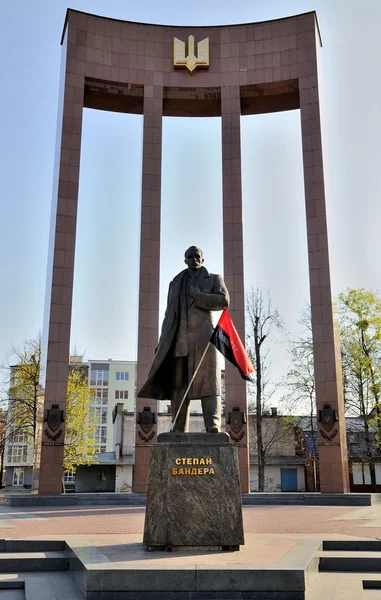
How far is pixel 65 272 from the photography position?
2339 cm

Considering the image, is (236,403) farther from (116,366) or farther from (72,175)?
(116,366)

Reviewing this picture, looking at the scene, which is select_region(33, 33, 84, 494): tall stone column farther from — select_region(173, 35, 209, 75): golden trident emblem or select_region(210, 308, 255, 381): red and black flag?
select_region(210, 308, 255, 381): red and black flag

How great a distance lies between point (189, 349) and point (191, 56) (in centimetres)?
2139

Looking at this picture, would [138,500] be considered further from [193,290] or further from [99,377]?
[99,377]

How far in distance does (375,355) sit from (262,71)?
14.1 metres

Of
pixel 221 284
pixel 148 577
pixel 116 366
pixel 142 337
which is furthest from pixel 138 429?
pixel 116 366

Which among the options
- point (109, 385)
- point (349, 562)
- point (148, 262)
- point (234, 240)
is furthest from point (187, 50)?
point (109, 385)

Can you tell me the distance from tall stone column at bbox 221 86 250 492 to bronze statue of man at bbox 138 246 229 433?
1414 cm

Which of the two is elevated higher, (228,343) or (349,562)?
(228,343)

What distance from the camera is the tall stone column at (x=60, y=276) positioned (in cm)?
2170

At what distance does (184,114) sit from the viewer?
1109 inches

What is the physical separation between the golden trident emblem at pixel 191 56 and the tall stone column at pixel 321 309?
4348 mm

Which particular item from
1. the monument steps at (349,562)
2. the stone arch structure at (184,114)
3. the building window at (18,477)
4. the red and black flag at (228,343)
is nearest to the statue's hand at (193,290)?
the red and black flag at (228,343)

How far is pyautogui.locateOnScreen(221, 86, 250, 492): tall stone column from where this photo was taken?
22.6 meters
